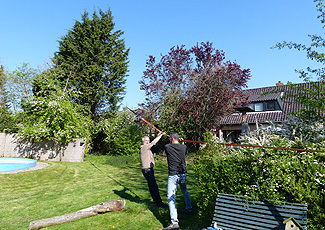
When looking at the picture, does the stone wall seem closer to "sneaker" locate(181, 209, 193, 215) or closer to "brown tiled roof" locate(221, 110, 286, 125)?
"sneaker" locate(181, 209, 193, 215)

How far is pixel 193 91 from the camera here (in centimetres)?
1673

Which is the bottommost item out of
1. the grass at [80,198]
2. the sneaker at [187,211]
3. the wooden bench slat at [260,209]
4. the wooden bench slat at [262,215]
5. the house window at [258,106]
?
the grass at [80,198]

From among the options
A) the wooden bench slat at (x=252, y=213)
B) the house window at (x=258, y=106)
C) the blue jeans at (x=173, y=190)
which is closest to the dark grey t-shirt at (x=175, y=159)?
the blue jeans at (x=173, y=190)

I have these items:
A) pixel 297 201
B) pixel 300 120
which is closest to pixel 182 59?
pixel 300 120

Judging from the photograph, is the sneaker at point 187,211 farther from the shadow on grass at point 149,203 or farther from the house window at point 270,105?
the house window at point 270,105

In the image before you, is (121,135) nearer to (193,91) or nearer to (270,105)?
(193,91)

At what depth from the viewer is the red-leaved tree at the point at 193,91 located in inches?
644

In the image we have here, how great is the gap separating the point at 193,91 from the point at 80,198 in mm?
11407

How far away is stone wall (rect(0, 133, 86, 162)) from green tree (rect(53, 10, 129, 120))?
234 inches

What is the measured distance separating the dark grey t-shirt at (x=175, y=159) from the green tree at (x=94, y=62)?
17197mm

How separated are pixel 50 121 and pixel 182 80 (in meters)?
9.42

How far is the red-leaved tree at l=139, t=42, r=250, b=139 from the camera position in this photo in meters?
16.4

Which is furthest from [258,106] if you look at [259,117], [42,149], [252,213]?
[252,213]

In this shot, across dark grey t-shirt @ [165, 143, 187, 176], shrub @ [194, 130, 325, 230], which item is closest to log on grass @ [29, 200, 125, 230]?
dark grey t-shirt @ [165, 143, 187, 176]
